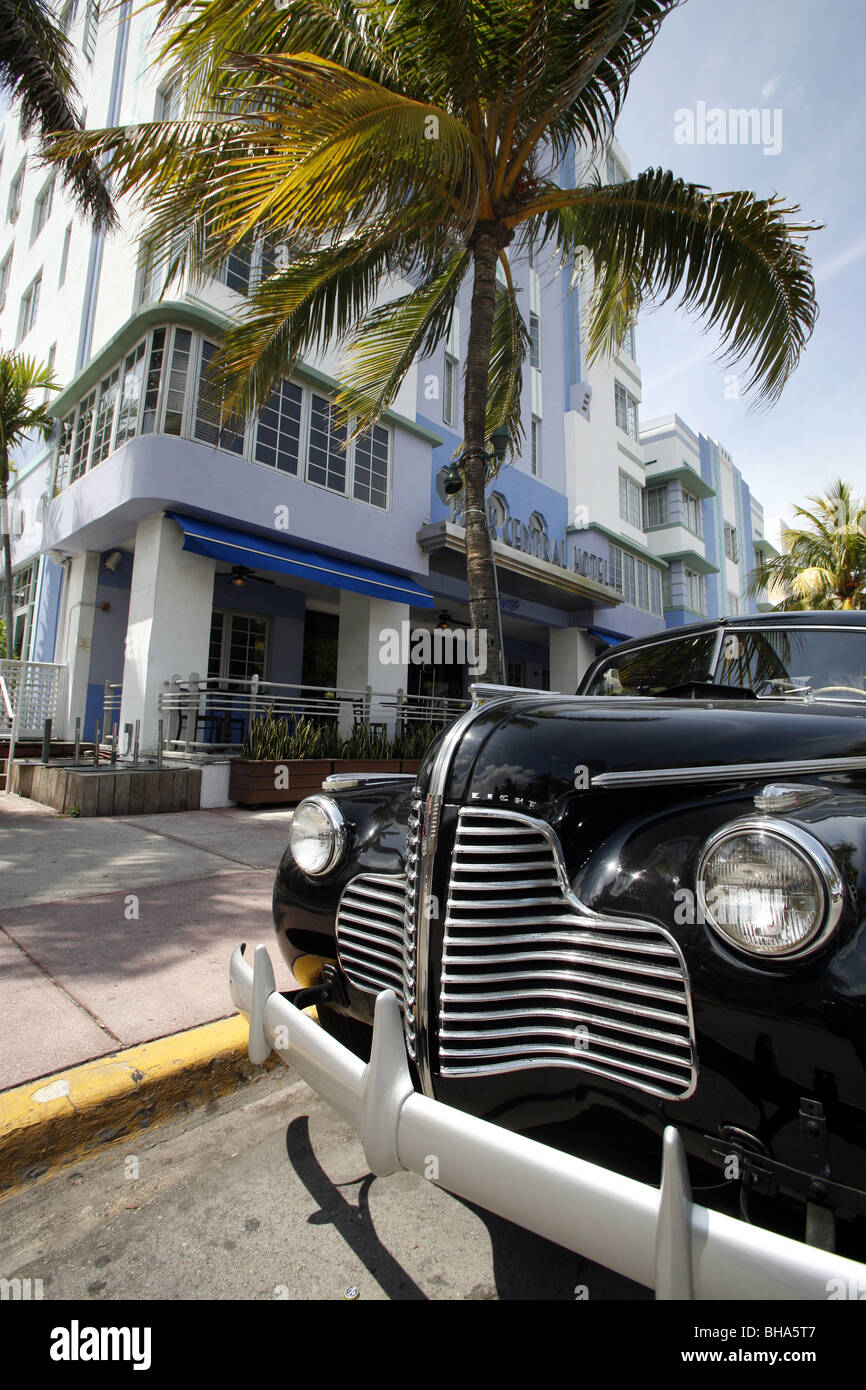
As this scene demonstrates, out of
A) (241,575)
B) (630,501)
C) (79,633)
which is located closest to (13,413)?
(79,633)

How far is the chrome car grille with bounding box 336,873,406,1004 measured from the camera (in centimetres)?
176

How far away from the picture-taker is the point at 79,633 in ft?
35.8

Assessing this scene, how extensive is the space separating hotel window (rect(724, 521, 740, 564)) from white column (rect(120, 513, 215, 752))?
25.8 m

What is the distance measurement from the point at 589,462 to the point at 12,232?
1624cm

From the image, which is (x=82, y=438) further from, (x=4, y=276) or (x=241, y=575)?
(x=4, y=276)

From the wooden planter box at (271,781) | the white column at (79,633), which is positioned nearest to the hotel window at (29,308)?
the white column at (79,633)

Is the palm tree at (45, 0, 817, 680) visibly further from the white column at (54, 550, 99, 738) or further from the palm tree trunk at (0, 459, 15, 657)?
the palm tree trunk at (0, 459, 15, 657)

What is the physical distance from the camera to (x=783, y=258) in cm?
567

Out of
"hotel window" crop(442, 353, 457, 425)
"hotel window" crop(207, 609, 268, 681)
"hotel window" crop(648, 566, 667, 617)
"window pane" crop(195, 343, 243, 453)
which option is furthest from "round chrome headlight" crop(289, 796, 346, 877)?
"hotel window" crop(648, 566, 667, 617)

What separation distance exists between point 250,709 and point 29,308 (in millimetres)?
13413

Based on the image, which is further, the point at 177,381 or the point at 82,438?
the point at 82,438
